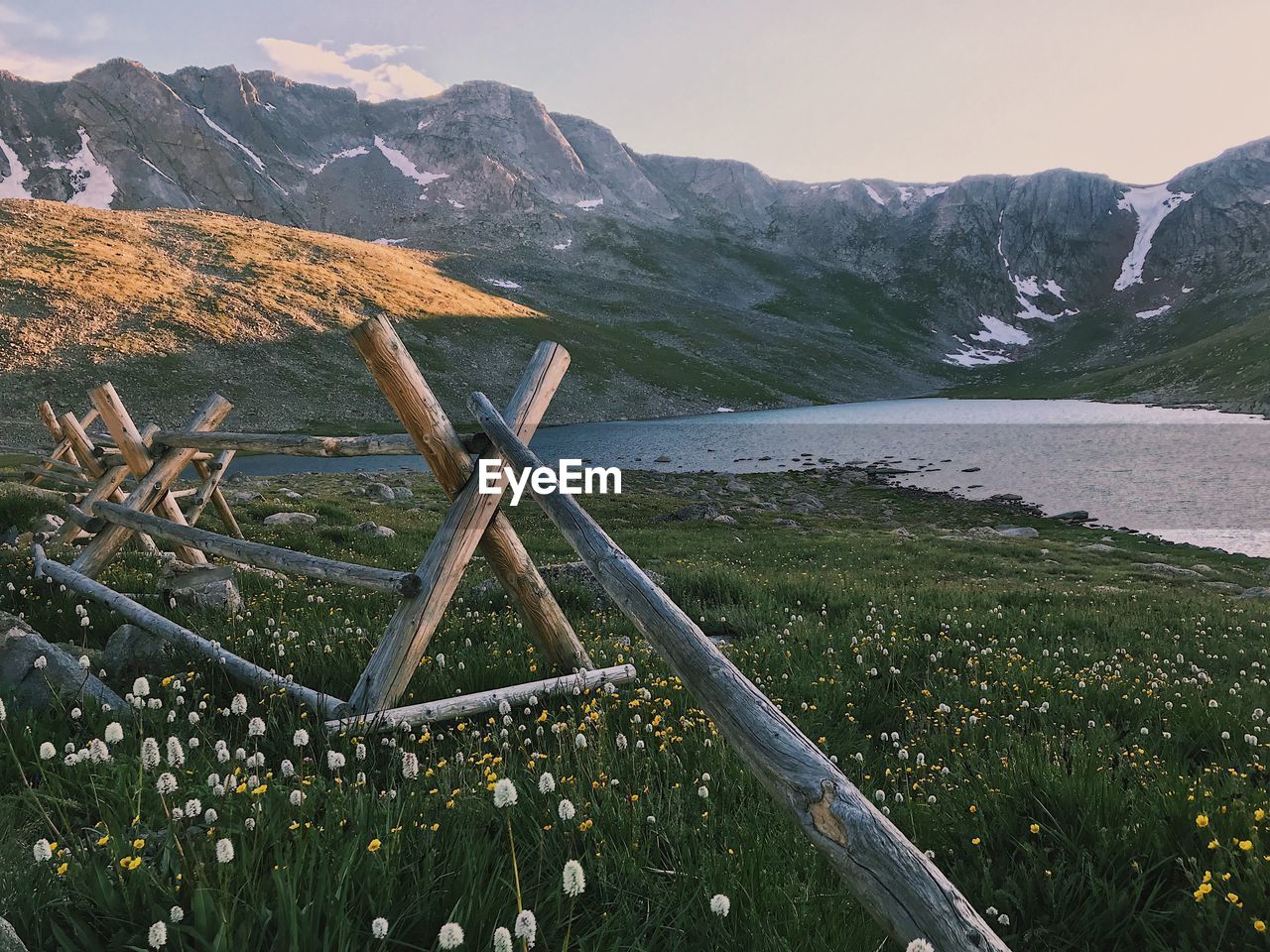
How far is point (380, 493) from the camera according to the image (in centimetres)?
3778

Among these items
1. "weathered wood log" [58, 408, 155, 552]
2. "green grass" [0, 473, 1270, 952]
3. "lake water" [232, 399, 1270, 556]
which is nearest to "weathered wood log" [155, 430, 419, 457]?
"green grass" [0, 473, 1270, 952]

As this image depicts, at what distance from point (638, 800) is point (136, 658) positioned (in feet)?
15.6

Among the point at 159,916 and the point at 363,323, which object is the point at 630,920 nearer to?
the point at 159,916

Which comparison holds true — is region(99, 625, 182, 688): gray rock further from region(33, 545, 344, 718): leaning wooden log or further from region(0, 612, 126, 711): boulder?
region(0, 612, 126, 711): boulder

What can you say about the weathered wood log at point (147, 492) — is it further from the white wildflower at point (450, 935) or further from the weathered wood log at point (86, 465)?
the white wildflower at point (450, 935)

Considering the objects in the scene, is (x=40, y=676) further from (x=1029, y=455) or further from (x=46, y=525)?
(x=1029, y=455)

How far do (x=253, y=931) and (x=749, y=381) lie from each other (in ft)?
601

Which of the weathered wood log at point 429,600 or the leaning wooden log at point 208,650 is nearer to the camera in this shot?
the leaning wooden log at point 208,650

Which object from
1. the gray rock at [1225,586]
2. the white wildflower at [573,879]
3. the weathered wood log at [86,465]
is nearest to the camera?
the white wildflower at [573,879]

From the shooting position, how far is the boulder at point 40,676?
4258 mm

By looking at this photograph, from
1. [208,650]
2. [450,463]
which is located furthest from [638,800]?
[208,650]

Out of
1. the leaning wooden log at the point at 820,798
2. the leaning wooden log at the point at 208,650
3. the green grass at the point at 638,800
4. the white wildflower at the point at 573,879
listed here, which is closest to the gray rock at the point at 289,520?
the green grass at the point at 638,800

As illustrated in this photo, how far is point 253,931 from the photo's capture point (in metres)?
2.06

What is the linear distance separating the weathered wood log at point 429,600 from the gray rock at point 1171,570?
2903 cm
